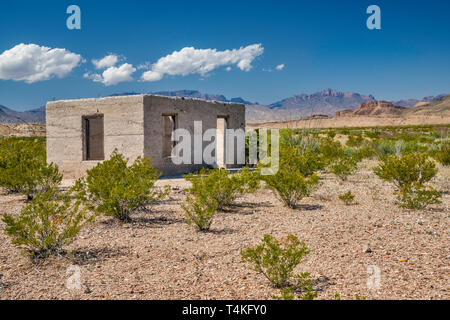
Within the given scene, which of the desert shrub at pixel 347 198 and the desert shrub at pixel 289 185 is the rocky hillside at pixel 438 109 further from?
the desert shrub at pixel 289 185

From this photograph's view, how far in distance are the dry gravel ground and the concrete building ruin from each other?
15.3 ft

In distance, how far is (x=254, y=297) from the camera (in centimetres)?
353

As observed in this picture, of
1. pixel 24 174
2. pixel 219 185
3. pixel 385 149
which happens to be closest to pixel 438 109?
pixel 385 149

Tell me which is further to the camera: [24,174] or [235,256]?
[24,174]

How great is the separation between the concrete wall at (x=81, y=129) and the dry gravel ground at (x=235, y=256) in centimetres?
467

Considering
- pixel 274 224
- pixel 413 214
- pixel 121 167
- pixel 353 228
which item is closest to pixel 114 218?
pixel 121 167

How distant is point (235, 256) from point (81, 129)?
939 cm

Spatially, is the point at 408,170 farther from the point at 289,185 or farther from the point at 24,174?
the point at 24,174

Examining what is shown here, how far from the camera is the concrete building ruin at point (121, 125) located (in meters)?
11.5

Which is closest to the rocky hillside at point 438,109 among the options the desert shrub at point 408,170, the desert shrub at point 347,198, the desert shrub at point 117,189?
the desert shrub at point 408,170

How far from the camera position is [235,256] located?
4684 mm

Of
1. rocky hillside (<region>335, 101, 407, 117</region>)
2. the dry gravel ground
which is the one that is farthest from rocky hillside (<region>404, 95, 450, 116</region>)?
the dry gravel ground
